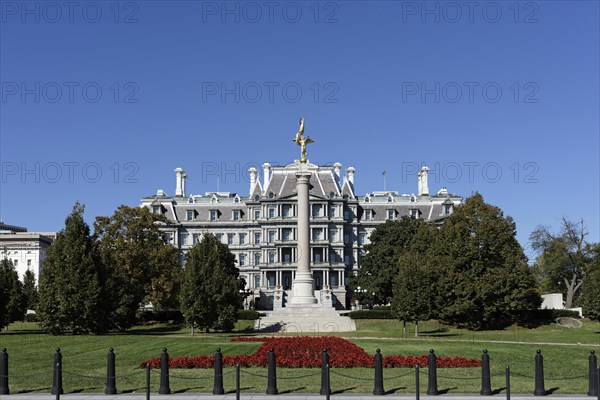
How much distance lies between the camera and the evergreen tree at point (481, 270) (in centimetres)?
6294

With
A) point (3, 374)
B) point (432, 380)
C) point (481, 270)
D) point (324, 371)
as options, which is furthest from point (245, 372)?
point (481, 270)

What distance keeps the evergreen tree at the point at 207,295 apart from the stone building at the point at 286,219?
53.5 meters

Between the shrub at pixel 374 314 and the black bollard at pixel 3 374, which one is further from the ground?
the black bollard at pixel 3 374

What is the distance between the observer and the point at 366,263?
91.2 m

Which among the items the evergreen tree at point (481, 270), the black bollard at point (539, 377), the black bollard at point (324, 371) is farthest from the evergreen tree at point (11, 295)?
the black bollard at point (539, 377)

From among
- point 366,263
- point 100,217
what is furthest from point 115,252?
point 366,263

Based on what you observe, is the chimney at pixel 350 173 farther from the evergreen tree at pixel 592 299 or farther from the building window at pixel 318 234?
the evergreen tree at pixel 592 299

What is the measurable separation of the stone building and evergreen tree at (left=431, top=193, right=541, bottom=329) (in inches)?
1662

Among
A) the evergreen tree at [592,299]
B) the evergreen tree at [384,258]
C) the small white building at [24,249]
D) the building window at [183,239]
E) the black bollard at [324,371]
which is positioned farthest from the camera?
the small white building at [24,249]

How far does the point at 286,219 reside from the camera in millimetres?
112750

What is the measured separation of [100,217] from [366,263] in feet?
112

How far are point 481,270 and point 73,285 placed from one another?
115 ft

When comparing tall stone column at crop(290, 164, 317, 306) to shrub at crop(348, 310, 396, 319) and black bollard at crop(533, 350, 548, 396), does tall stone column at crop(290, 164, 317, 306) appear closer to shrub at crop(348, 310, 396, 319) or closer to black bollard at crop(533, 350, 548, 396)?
shrub at crop(348, 310, 396, 319)

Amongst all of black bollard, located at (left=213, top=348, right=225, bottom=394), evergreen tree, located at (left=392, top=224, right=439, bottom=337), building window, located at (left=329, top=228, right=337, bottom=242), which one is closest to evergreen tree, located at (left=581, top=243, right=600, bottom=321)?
evergreen tree, located at (left=392, top=224, right=439, bottom=337)
